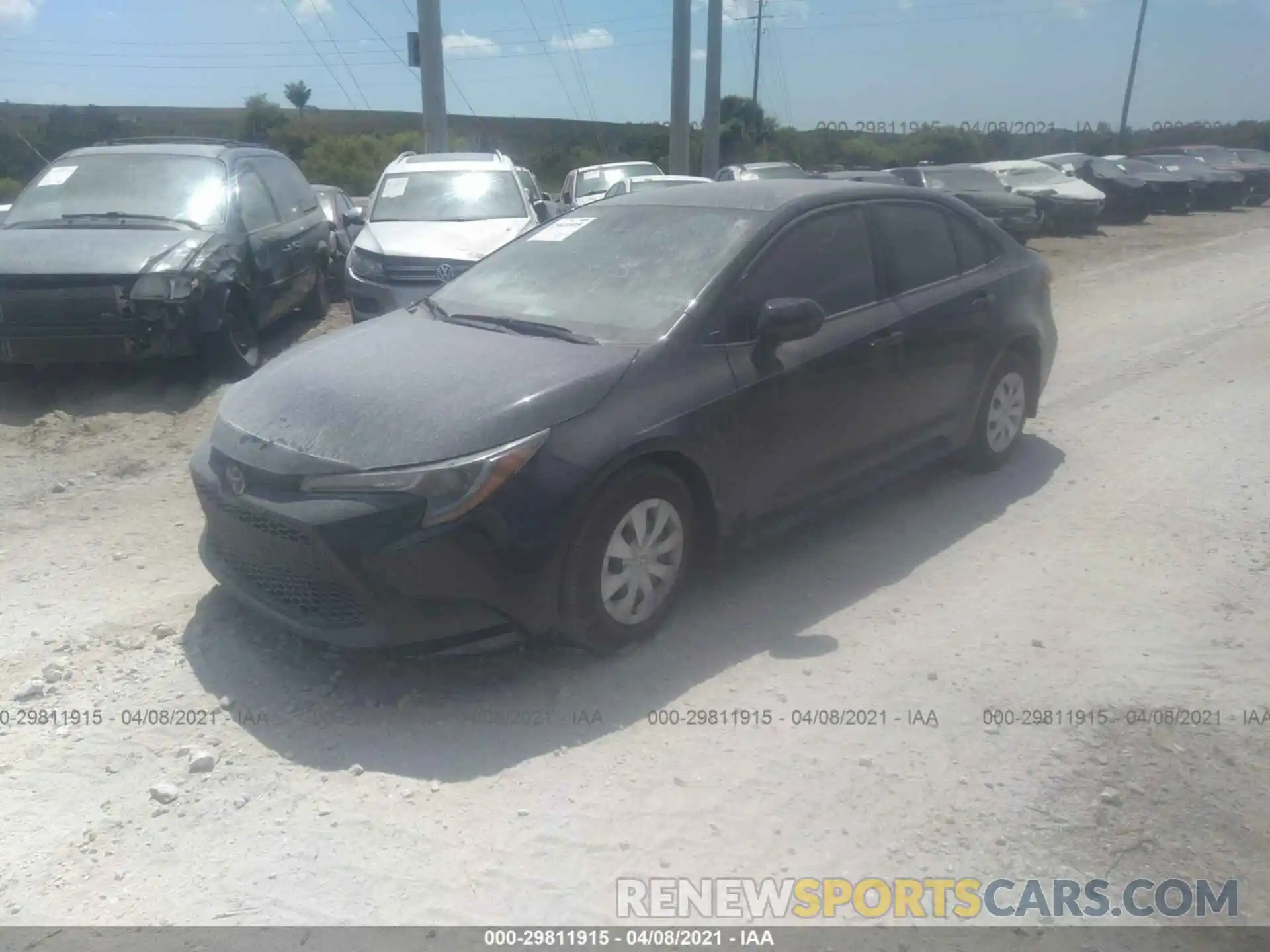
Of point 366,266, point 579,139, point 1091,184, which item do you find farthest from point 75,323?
point 579,139

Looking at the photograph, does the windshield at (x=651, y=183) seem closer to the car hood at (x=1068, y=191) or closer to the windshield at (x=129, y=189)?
the car hood at (x=1068, y=191)

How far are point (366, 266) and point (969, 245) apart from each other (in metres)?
5.16

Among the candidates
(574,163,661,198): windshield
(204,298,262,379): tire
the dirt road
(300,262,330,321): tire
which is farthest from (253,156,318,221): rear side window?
(574,163,661,198): windshield

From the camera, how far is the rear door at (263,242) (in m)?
8.09

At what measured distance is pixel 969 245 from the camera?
19.1ft

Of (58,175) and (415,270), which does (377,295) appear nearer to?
(415,270)

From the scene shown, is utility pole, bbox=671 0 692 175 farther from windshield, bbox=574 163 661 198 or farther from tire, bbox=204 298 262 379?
tire, bbox=204 298 262 379

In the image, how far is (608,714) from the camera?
3738 millimetres

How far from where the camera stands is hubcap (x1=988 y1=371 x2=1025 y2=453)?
5945 millimetres

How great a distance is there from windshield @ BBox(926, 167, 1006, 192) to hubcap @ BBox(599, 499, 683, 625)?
50.7 ft

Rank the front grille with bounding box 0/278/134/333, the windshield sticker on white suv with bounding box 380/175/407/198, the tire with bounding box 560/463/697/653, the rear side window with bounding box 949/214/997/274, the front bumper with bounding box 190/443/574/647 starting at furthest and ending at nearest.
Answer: the windshield sticker on white suv with bounding box 380/175/407/198 < the front grille with bounding box 0/278/134/333 < the rear side window with bounding box 949/214/997/274 < the tire with bounding box 560/463/697/653 < the front bumper with bounding box 190/443/574/647

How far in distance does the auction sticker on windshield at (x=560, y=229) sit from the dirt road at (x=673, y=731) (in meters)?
1.78

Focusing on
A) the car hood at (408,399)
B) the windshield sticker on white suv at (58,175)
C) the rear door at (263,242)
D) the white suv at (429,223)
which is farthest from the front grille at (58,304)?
the car hood at (408,399)

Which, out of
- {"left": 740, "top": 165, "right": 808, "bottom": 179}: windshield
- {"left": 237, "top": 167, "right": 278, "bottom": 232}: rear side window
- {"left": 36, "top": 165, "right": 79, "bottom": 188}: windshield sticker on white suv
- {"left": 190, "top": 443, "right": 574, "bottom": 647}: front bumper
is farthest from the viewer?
{"left": 740, "top": 165, "right": 808, "bottom": 179}: windshield
